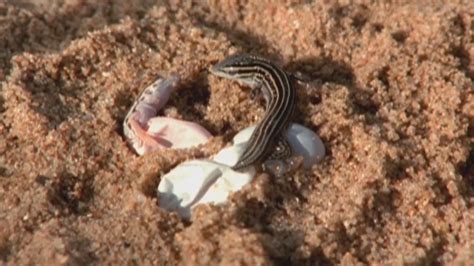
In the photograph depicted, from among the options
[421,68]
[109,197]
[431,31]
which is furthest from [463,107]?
[109,197]

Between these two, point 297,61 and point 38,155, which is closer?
point 38,155

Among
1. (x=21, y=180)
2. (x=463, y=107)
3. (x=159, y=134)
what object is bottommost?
(x=21, y=180)

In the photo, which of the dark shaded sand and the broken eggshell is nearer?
the dark shaded sand

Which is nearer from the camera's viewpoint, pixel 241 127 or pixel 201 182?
pixel 201 182

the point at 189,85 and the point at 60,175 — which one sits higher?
the point at 189,85

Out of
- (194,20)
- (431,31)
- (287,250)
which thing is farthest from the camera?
(194,20)

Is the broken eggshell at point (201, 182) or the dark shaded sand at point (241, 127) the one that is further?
the broken eggshell at point (201, 182)

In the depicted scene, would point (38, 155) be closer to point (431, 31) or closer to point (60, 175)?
point (60, 175)

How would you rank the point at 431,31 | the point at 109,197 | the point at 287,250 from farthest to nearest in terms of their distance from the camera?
1. the point at 431,31
2. the point at 109,197
3. the point at 287,250
